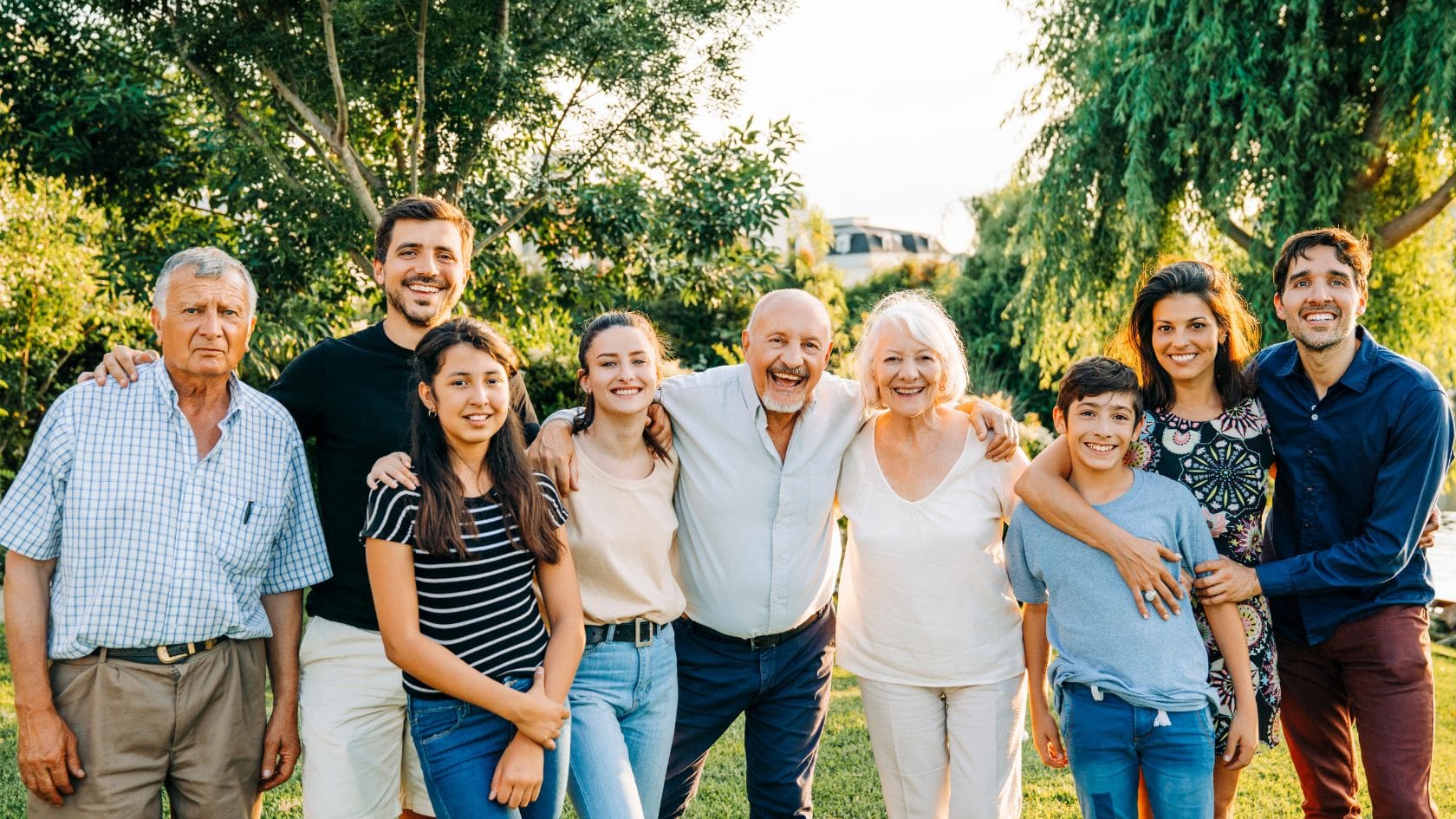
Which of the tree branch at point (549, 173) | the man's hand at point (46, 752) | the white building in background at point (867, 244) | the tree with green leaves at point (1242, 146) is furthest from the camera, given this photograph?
the white building in background at point (867, 244)

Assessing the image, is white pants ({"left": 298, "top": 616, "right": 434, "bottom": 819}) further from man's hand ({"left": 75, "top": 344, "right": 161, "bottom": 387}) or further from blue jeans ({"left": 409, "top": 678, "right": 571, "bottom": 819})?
man's hand ({"left": 75, "top": 344, "right": 161, "bottom": 387})

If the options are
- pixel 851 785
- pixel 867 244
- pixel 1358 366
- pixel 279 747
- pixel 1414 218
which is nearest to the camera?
pixel 279 747

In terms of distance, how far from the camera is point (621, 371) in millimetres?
3010

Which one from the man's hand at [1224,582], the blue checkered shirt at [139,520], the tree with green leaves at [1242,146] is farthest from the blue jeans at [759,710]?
the tree with green leaves at [1242,146]

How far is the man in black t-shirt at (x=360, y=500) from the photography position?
9.62 feet

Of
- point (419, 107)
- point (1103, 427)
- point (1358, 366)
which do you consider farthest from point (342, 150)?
point (1358, 366)

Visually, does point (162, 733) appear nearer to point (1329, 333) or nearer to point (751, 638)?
point (751, 638)

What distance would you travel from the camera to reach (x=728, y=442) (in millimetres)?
3311

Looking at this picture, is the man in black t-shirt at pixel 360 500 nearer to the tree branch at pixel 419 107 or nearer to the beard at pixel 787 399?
the beard at pixel 787 399

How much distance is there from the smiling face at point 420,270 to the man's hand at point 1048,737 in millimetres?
2209

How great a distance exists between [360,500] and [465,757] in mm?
851

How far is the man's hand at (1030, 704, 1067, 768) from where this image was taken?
3.21m

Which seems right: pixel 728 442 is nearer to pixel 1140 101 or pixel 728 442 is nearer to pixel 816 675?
pixel 816 675

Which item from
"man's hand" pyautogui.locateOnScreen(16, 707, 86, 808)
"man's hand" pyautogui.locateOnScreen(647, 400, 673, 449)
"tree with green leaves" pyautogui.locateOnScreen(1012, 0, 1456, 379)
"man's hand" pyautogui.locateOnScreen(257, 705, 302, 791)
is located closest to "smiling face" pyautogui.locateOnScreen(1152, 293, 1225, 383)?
"man's hand" pyautogui.locateOnScreen(647, 400, 673, 449)
